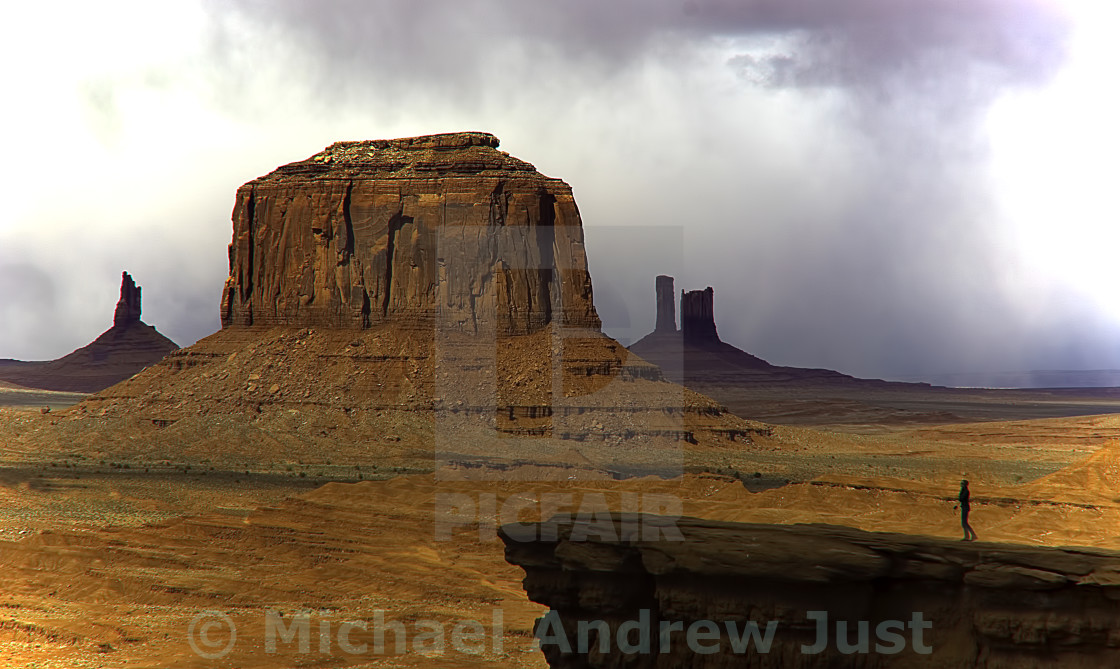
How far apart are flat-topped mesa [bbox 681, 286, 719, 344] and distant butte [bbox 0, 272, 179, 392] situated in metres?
83.8

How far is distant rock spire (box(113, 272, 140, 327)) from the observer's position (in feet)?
440

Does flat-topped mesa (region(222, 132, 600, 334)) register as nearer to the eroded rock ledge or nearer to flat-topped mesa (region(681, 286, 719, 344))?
the eroded rock ledge

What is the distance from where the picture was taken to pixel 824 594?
9352 mm

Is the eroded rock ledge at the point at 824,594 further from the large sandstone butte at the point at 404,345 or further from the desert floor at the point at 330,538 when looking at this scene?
the large sandstone butte at the point at 404,345

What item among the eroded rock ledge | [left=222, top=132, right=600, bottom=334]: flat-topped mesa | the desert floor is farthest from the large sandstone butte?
the eroded rock ledge

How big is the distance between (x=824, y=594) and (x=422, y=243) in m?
59.9

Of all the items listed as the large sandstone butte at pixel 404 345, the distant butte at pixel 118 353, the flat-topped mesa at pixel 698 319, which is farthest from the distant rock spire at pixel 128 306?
the flat-topped mesa at pixel 698 319

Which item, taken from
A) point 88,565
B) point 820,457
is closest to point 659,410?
point 820,457

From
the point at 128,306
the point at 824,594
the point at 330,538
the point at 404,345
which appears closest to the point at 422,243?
the point at 404,345

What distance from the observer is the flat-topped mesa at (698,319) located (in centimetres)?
15062

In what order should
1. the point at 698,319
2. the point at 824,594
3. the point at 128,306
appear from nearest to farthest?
the point at 824,594 < the point at 128,306 < the point at 698,319

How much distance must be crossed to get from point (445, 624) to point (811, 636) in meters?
9.56

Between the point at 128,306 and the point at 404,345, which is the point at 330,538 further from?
the point at 128,306

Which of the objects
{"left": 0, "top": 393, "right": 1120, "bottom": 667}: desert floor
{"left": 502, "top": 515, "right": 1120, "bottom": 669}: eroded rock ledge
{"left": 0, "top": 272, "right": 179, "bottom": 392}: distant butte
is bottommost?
{"left": 0, "top": 393, "right": 1120, "bottom": 667}: desert floor
